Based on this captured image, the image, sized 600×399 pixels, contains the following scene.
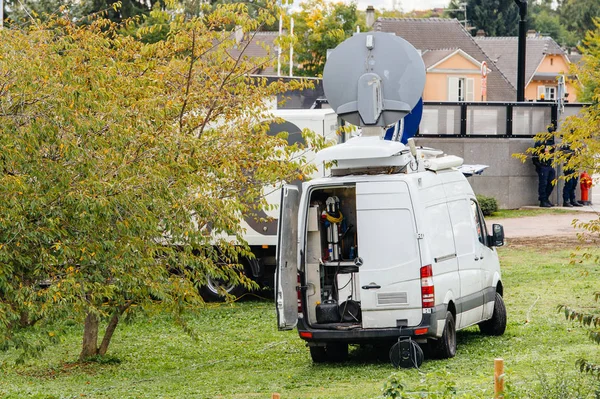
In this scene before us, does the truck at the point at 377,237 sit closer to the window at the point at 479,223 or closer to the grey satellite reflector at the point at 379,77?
the grey satellite reflector at the point at 379,77

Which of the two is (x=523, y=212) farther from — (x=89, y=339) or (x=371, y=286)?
(x=371, y=286)

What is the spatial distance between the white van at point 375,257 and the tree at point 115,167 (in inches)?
45.3

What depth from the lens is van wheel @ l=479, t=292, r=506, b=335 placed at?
47.7ft

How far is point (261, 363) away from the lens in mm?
13320

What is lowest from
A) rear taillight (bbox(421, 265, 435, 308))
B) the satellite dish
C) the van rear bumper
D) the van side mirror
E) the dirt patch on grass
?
the dirt patch on grass

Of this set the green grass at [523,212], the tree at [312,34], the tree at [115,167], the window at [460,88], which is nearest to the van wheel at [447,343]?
the tree at [115,167]

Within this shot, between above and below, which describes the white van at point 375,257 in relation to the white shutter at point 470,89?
below

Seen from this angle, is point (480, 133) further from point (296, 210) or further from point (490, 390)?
point (490, 390)

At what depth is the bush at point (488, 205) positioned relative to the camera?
104 feet

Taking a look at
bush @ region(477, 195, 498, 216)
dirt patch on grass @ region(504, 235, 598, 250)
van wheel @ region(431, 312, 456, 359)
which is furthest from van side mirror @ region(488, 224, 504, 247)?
bush @ region(477, 195, 498, 216)

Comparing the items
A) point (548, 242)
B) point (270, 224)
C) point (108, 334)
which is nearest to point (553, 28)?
point (548, 242)

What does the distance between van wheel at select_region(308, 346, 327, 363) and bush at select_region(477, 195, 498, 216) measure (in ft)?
63.2

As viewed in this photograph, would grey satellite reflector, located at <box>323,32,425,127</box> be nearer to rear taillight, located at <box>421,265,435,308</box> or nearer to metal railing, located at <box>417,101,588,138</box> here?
rear taillight, located at <box>421,265,435,308</box>

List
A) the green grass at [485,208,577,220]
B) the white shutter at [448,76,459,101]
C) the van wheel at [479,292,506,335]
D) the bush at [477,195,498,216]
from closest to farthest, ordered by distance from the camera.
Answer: the van wheel at [479,292,506,335] → the bush at [477,195,498,216] → the green grass at [485,208,577,220] → the white shutter at [448,76,459,101]
